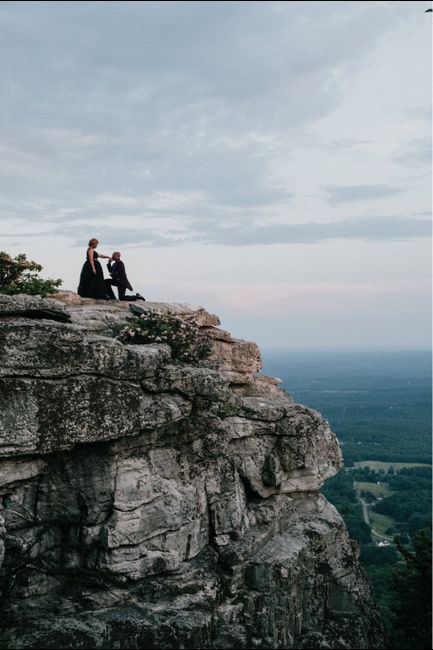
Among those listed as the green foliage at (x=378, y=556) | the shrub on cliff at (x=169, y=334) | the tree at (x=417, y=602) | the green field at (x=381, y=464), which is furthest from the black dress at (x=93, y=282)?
the green field at (x=381, y=464)

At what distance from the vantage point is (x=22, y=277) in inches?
753

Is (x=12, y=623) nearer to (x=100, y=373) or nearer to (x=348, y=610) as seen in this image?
(x=100, y=373)

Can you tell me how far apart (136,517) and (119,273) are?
10.1m

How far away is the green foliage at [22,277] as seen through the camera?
1873cm

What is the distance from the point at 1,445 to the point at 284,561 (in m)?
8.49

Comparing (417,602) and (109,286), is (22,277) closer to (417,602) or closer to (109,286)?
(109,286)

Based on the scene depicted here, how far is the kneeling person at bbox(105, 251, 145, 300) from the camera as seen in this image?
21.7m

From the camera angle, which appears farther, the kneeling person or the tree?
the kneeling person

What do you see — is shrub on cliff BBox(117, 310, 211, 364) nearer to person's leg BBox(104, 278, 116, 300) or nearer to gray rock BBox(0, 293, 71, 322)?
gray rock BBox(0, 293, 71, 322)

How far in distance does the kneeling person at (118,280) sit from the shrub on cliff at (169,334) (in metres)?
3.36

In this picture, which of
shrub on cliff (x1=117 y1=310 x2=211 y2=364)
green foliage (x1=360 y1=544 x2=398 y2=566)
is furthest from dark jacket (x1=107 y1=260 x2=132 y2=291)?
green foliage (x1=360 y1=544 x2=398 y2=566)

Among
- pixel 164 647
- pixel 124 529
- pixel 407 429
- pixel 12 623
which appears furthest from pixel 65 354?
pixel 407 429

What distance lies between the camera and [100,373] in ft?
48.1

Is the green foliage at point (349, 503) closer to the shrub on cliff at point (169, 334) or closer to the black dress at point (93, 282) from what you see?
the black dress at point (93, 282)
